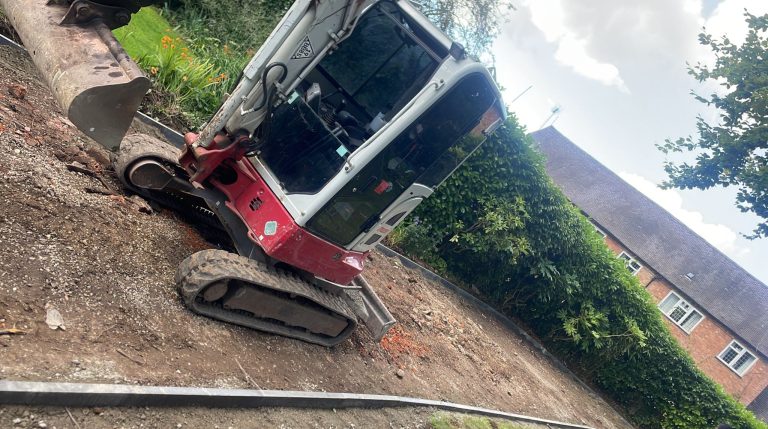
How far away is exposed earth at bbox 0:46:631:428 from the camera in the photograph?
121 inches

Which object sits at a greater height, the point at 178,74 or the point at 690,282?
the point at 690,282

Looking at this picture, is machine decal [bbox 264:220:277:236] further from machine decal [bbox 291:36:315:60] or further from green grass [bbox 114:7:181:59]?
green grass [bbox 114:7:181:59]

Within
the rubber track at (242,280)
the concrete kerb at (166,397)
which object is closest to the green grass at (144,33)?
the rubber track at (242,280)

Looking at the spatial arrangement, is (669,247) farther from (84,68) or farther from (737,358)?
(84,68)

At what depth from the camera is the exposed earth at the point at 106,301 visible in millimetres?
3084

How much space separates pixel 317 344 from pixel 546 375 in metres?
6.56

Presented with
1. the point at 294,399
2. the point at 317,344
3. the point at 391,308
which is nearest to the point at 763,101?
the point at 391,308

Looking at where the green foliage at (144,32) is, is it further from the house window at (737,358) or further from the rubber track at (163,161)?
the house window at (737,358)

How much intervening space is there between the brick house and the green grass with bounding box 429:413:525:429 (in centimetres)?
2315

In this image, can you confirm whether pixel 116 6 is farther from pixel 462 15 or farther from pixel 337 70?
pixel 462 15

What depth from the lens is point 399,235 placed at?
33.0 ft

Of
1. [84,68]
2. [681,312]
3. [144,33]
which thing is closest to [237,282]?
[84,68]

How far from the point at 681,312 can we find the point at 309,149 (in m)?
31.3

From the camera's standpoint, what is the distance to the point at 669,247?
1232 inches
